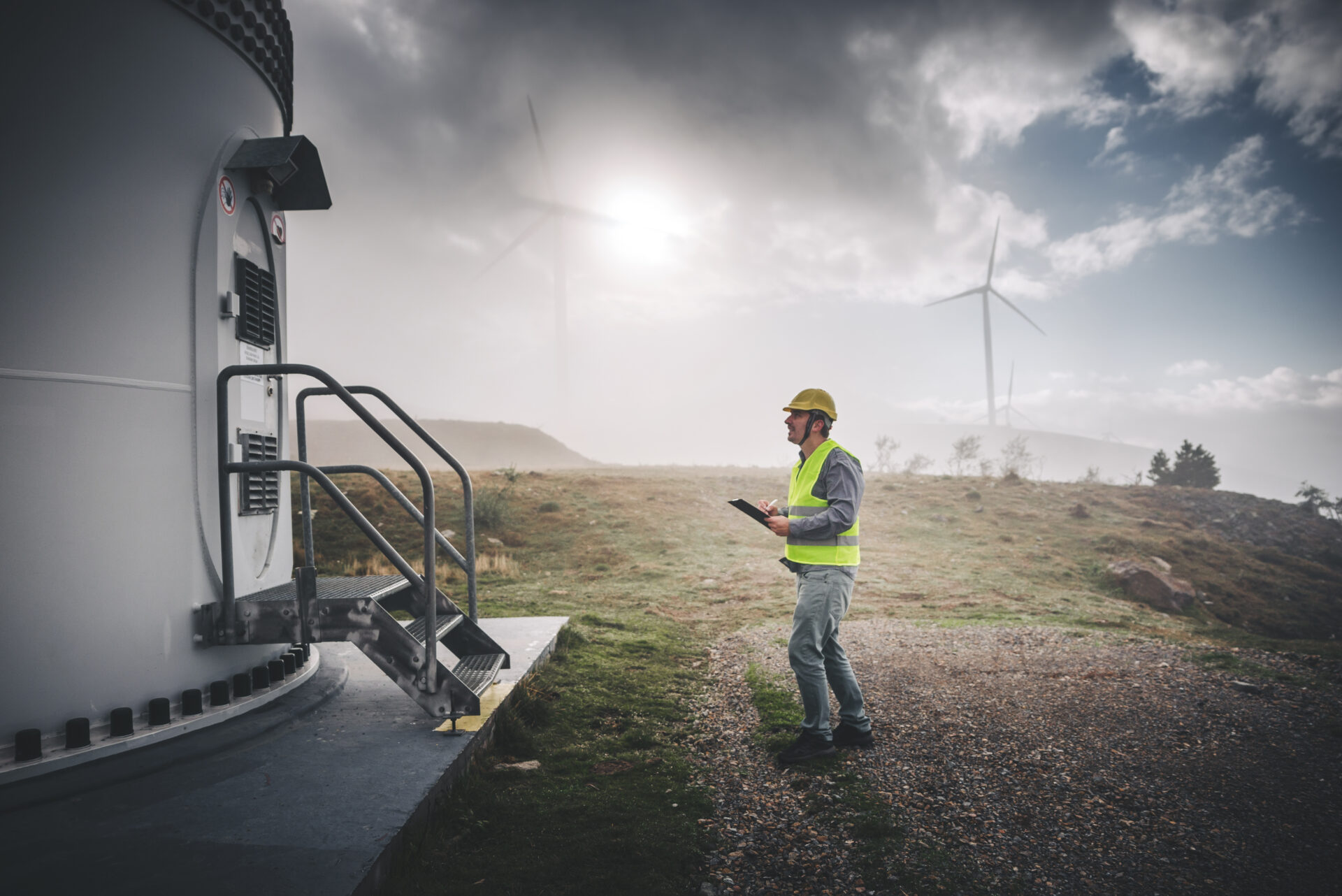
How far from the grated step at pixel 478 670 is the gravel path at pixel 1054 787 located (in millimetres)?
1555

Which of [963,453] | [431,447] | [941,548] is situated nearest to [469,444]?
[963,453]

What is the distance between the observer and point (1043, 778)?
13.5 feet

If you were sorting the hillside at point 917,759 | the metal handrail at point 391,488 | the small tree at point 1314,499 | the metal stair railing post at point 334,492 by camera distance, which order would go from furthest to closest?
the small tree at point 1314,499, the metal handrail at point 391,488, the metal stair railing post at point 334,492, the hillside at point 917,759

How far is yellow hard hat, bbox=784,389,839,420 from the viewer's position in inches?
190

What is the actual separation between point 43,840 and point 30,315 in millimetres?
2567

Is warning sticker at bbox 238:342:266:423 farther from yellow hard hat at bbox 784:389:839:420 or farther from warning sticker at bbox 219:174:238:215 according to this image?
yellow hard hat at bbox 784:389:839:420

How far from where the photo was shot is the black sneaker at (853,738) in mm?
4660

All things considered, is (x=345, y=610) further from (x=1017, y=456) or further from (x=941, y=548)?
(x=1017, y=456)

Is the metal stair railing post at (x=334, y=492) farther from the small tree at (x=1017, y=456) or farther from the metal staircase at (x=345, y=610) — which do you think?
the small tree at (x=1017, y=456)

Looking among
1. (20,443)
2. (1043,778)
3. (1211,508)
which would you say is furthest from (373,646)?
(1211,508)

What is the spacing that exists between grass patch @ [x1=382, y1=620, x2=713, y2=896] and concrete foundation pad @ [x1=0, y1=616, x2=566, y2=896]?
21 cm

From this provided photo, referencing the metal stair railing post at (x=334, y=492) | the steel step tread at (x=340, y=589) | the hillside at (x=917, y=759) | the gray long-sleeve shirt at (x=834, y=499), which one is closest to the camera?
the hillside at (x=917, y=759)

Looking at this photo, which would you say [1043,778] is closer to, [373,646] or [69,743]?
[373,646]

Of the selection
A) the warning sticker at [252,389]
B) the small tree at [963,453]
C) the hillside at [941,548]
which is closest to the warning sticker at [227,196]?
the warning sticker at [252,389]
